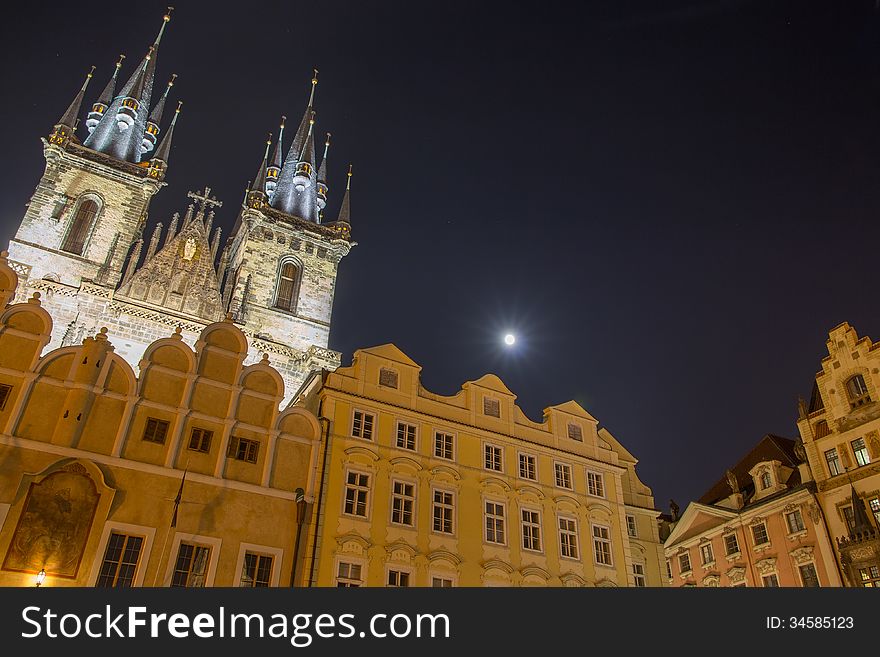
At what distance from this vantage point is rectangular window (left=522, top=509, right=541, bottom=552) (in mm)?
26125

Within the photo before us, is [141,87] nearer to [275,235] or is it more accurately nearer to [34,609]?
[275,235]

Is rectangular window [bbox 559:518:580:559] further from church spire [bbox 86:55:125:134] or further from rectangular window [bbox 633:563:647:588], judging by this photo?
church spire [bbox 86:55:125:134]

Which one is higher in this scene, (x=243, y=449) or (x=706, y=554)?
(x=706, y=554)

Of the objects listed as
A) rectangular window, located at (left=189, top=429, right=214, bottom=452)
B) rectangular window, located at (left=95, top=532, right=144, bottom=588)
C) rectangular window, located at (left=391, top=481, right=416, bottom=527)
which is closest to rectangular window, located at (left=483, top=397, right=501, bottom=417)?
rectangular window, located at (left=391, top=481, right=416, bottom=527)

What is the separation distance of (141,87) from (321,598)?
191 ft

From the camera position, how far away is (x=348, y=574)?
2220 centimetres

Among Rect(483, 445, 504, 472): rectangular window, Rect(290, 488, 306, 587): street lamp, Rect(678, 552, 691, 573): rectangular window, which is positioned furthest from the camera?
Rect(678, 552, 691, 573): rectangular window

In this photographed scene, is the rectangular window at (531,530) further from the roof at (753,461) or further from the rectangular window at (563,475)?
the roof at (753,461)

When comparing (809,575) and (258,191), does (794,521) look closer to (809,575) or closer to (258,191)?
(809,575)

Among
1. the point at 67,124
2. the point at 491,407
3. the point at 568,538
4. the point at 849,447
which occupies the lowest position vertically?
the point at 568,538

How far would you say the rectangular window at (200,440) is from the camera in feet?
71.6

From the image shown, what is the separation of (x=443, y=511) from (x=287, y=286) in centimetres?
3129

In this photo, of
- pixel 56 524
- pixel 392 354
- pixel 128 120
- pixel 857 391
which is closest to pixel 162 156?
pixel 128 120

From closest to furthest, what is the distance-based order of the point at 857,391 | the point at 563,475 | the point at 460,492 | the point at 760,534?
the point at 460,492 < the point at 563,475 < the point at 857,391 < the point at 760,534
